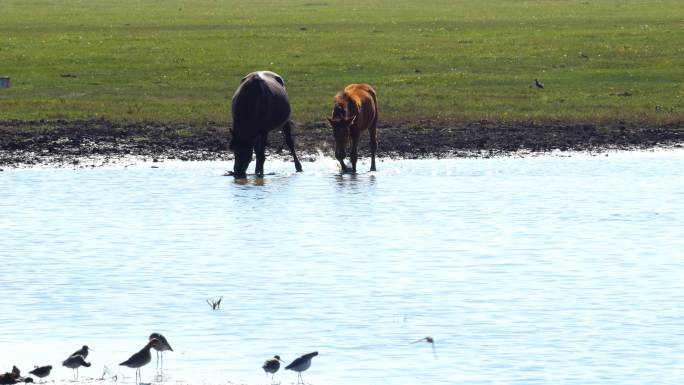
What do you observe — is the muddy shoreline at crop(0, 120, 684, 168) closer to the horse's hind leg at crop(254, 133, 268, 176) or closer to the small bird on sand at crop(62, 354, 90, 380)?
the horse's hind leg at crop(254, 133, 268, 176)

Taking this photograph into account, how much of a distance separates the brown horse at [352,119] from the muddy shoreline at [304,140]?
1.86 metres

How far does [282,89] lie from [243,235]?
6963 mm

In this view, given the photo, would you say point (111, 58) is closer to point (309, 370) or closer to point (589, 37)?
point (589, 37)

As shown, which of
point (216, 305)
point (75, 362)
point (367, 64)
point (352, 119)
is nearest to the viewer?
point (75, 362)

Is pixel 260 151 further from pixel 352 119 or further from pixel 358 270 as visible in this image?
pixel 358 270

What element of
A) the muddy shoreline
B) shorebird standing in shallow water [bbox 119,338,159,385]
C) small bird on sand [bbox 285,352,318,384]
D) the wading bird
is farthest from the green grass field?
small bird on sand [bbox 285,352,318,384]

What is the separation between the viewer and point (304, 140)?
2664 centimetres

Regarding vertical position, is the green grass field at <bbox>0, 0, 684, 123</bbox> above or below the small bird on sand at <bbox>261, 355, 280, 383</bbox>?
below

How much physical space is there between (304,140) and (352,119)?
422cm

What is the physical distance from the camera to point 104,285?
1430 cm

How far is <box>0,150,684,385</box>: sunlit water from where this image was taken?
36.7 ft

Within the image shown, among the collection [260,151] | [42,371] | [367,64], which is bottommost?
[367,64]

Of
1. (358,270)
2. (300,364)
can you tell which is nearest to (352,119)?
(358,270)

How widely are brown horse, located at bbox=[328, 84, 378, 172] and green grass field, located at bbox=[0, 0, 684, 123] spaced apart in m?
5.17
